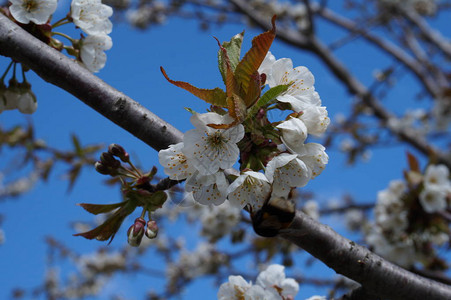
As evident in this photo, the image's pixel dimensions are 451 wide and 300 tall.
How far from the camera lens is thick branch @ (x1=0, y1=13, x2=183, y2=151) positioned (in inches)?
Answer: 41.6

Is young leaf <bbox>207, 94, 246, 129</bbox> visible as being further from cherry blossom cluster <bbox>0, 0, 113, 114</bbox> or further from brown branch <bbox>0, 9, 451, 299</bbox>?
cherry blossom cluster <bbox>0, 0, 113, 114</bbox>

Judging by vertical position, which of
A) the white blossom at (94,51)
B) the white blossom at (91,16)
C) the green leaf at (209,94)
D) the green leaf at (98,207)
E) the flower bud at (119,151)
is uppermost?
the white blossom at (91,16)

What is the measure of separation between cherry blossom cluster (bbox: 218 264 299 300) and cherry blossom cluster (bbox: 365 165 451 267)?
1.65 meters

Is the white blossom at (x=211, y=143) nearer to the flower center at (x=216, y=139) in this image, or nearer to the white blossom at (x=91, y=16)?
the flower center at (x=216, y=139)

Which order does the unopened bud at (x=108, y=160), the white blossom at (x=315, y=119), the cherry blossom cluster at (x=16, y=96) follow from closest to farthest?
the white blossom at (x=315, y=119) < the unopened bud at (x=108, y=160) < the cherry blossom cluster at (x=16, y=96)

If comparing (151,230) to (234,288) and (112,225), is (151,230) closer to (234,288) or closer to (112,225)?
(112,225)

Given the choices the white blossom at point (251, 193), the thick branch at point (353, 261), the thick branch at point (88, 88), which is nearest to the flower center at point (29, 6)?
the thick branch at point (88, 88)

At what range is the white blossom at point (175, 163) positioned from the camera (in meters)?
0.94

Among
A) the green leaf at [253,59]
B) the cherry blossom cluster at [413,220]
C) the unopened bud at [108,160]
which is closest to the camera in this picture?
the green leaf at [253,59]

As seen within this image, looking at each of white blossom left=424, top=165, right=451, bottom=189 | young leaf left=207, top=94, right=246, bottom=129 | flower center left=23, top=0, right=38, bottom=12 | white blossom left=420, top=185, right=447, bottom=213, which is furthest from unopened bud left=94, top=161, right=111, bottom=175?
white blossom left=424, top=165, right=451, bottom=189

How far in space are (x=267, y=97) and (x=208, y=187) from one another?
0.88ft

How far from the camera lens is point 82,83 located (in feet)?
3.54

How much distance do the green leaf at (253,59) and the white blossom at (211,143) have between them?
86 mm

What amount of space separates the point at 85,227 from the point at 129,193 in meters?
5.94
